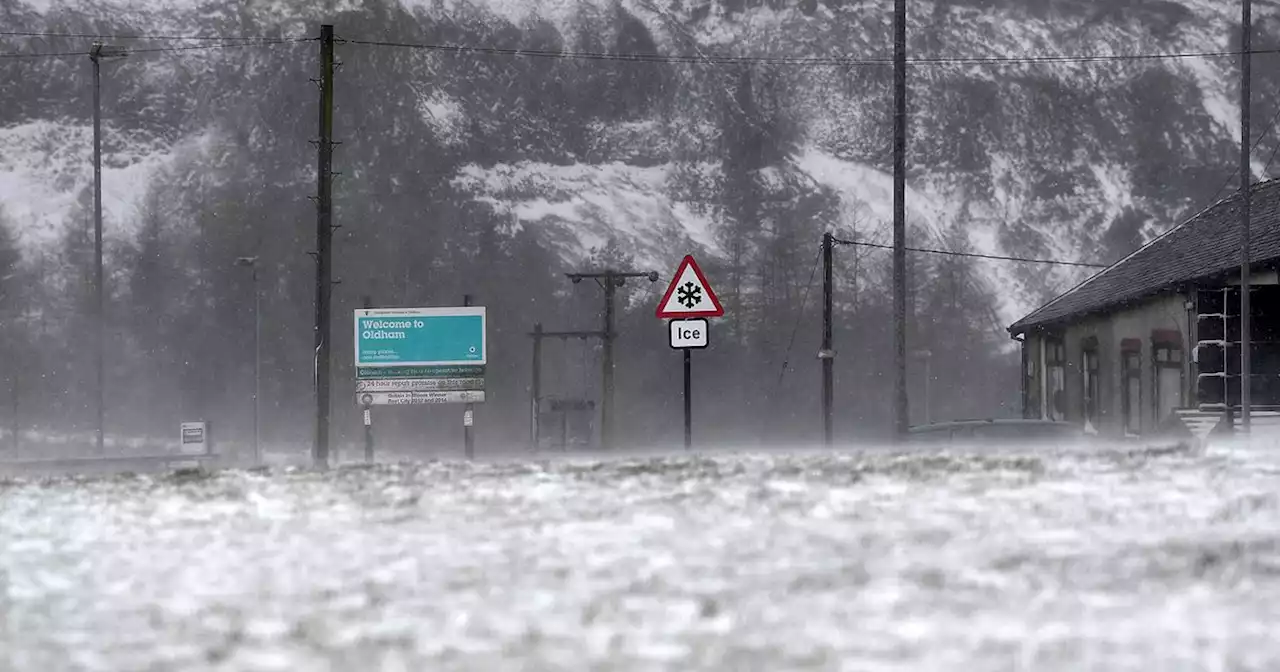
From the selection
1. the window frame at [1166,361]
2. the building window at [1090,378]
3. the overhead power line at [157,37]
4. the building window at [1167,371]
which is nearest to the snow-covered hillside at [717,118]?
the overhead power line at [157,37]

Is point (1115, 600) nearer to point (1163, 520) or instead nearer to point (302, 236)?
point (1163, 520)

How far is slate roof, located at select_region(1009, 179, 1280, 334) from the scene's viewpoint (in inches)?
1265

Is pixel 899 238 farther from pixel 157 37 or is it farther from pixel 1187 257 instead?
pixel 157 37

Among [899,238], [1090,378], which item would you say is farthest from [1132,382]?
[899,238]

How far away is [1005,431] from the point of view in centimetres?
2541

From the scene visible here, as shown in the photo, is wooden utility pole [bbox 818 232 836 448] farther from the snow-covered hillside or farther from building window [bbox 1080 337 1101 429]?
the snow-covered hillside

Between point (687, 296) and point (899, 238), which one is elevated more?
point (899, 238)

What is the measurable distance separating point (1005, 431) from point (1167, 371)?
11929 mm

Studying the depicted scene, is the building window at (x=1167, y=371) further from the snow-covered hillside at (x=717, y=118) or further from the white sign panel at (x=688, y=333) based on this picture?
the snow-covered hillside at (x=717, y=118)

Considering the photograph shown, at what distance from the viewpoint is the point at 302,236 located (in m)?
116

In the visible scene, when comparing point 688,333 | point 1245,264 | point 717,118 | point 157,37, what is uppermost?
point 157,37

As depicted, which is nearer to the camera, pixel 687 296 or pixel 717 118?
pixel 687 296

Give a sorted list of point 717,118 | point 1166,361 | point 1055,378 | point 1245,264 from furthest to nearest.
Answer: point 717,118 < point 1055,378 < point 1166,361 < point 1245,264

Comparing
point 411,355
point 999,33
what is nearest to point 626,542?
point 411,355
